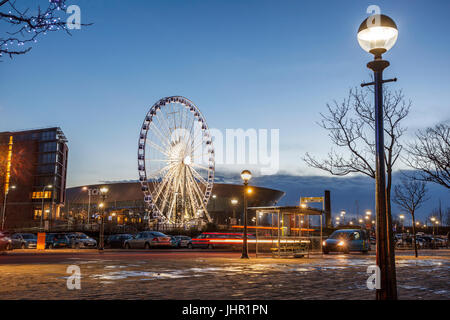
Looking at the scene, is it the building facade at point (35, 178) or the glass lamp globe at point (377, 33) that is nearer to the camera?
the glass lamp globe at point (377, 33)

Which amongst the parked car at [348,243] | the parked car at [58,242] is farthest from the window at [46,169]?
the parked car at [348,243]

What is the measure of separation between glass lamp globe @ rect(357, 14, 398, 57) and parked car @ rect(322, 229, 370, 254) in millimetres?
25766

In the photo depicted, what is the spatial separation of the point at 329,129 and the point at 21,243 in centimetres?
3375

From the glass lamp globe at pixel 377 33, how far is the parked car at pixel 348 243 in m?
25.8

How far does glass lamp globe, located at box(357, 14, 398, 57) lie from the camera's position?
6.09 meters

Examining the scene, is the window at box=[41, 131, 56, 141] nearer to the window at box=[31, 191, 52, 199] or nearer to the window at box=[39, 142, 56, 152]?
the window at box=[39, 142, 56, 152]

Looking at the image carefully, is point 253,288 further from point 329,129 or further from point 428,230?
point 428,230

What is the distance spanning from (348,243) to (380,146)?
84.8ft

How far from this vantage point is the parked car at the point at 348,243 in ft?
99.2

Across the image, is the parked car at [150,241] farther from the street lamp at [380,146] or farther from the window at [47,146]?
the window at [47,146]

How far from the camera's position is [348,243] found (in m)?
30.4
